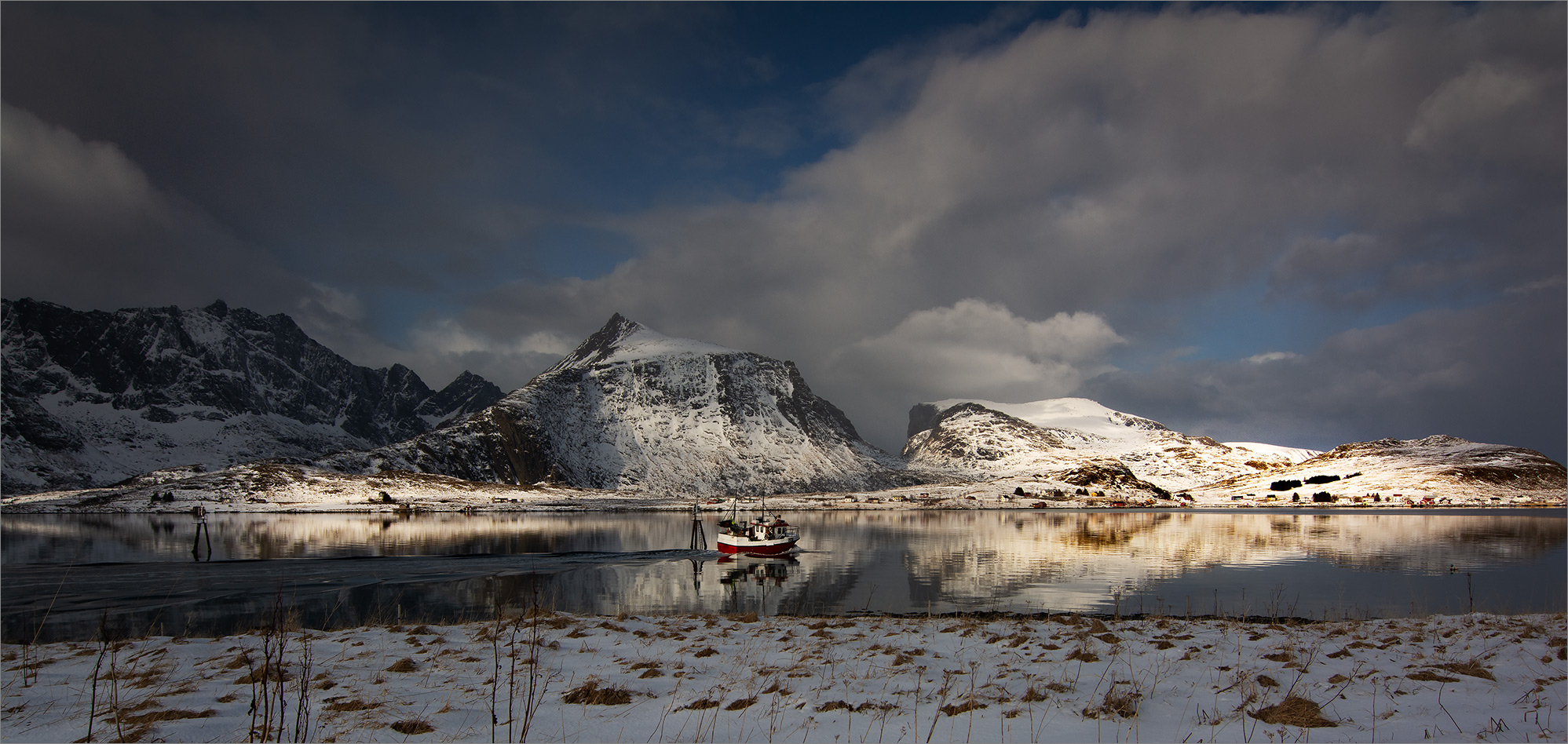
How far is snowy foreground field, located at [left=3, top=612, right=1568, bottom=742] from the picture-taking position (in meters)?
9.96

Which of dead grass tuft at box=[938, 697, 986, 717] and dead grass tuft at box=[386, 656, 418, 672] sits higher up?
dead grass tuft at box=[938, 697, 986, 717]

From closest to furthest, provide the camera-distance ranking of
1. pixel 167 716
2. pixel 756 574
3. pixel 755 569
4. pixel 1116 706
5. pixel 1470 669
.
→ 1. pixel 167 716
2. pixel 1116 706
3. pixel 1470 669
4. pixel 756 574
5. pixel 755 569

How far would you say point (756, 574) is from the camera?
50344 millimetres

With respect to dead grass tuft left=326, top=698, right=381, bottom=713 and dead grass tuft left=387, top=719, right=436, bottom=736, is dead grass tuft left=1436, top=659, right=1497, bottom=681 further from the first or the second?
dead grass tuft left=326, top=698, right=381, bottom=713

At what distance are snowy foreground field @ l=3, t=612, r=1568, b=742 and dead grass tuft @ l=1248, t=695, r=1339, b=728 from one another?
38mm

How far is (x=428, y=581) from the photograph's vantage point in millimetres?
42406

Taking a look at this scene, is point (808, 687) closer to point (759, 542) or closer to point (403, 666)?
point (403, 666)

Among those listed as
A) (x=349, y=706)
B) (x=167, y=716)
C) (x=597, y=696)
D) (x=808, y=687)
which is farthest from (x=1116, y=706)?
(x=167, y=716)

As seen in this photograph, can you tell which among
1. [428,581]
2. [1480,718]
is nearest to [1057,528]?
[428,581]

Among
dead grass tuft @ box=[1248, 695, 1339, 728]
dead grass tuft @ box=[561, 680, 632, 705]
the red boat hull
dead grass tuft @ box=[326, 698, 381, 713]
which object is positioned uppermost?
dead grass tuft @ box=[1248, 695, 1339, 728]

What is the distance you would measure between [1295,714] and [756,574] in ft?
137

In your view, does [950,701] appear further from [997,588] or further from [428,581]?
[428,581]

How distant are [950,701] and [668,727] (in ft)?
14.0

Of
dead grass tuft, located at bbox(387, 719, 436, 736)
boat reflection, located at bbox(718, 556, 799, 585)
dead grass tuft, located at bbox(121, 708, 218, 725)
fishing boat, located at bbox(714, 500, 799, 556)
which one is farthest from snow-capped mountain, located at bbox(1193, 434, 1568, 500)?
dead grass tuft, located at bbox(121, 708, 218, 725)
